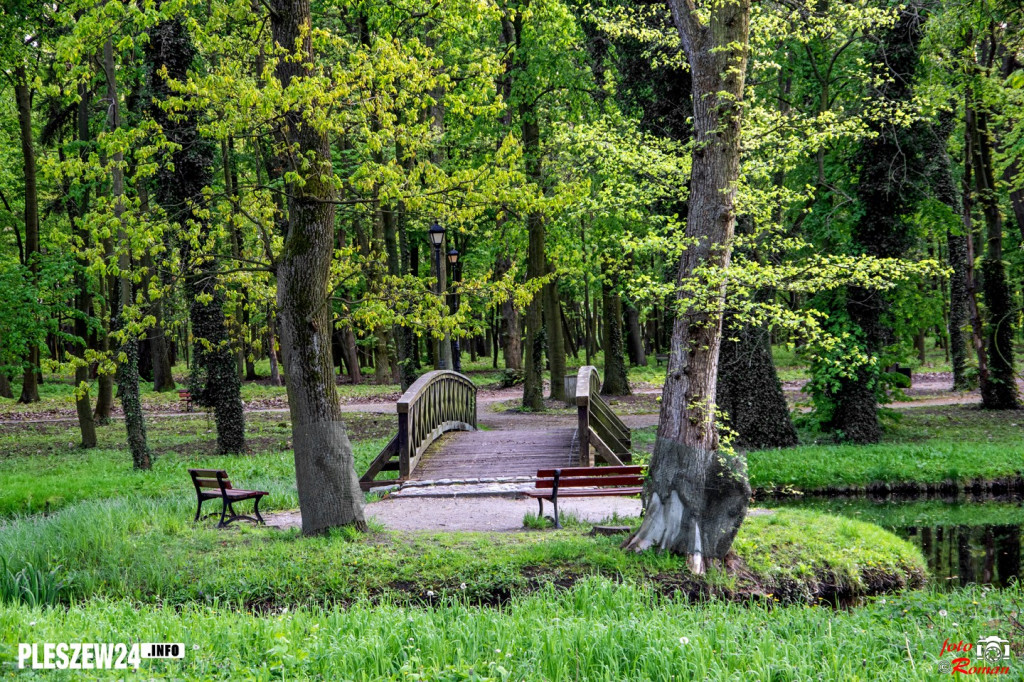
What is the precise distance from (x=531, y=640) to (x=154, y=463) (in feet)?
36.9

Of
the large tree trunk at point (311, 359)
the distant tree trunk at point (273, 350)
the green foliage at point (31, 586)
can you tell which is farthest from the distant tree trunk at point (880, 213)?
→ the distant tree trunk at point (273, 350)

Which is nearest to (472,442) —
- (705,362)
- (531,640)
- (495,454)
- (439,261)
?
(495,454)

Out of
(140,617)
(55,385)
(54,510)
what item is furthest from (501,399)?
(140,617)

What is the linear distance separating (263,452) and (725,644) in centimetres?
1252

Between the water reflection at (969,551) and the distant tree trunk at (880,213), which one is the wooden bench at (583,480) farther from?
the distant tree trunk at (880,213)

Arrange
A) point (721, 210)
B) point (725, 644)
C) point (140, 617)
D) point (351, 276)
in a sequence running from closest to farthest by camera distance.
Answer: point (725, 644)
point (140, 617)
point (721, 210)
point (351, 276)

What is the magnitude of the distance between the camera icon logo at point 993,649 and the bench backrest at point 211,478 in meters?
7.78

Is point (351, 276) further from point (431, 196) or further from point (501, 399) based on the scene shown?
point (501, 399)

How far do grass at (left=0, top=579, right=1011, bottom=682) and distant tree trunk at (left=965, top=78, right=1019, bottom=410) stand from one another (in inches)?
573

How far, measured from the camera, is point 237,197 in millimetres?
9828

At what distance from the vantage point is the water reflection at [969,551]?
9.25m

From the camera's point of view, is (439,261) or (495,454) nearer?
(495,454)

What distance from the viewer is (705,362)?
8.12 metres

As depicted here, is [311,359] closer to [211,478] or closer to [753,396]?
[211,478]
